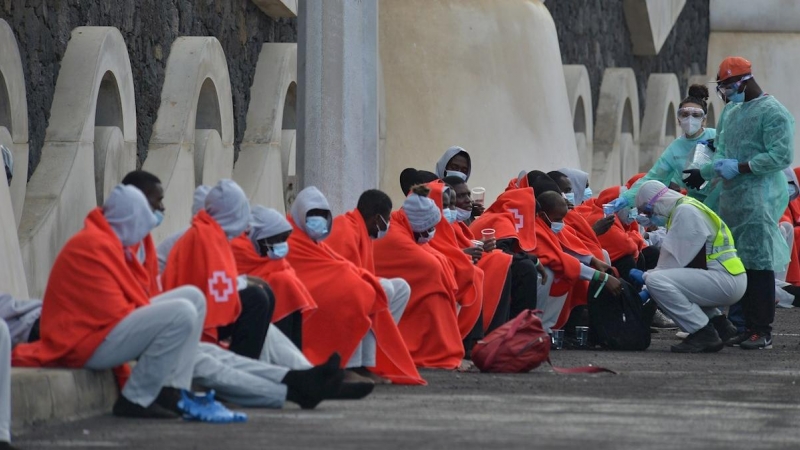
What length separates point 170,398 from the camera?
7168 millimetres

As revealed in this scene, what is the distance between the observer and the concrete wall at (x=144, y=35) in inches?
434

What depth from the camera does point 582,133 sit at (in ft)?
72.9

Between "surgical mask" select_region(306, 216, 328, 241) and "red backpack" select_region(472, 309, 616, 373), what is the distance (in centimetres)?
128

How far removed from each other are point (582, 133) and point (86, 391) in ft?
51.0

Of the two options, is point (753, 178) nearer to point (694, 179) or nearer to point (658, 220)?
point (694, 179)

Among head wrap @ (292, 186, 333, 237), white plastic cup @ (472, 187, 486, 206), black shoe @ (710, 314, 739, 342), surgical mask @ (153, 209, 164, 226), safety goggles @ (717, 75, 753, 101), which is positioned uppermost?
safety goggles @ (717, 75, 753, 101)

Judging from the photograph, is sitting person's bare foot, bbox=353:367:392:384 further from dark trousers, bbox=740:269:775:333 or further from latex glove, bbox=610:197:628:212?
latex glove, bbox=610:197:628:212

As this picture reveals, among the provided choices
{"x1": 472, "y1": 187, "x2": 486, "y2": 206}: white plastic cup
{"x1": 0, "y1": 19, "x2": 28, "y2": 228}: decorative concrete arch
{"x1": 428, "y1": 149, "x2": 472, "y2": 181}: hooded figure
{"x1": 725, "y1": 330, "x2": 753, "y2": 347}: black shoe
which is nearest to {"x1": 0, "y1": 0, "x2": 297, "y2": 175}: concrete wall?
{"x1": 0, "y1": 19, "x2": 28, "y2": 228}: decorative concrete arch

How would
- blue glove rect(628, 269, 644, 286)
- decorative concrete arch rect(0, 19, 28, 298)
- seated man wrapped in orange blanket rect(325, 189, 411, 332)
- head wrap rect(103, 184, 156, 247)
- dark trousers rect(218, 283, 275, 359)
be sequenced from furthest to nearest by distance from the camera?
blue glove rect(628, 269, 644, 286), decorative concrete arch rect(0, 19, 28, 298), seated man wrapped in orange blanket rect(325, 189, 411, 332), dark trousers rect(218, 283, 275, 359), head wrap rect(103, 184, 156, 247)

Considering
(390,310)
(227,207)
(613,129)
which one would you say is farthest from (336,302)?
(613,129)

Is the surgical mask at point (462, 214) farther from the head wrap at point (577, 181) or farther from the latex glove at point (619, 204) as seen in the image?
the head wrap at point (577, 181)

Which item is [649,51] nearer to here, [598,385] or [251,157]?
[251,157]

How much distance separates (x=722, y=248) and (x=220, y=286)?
4.55m

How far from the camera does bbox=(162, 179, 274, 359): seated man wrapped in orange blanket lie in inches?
301
